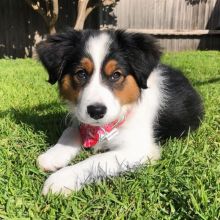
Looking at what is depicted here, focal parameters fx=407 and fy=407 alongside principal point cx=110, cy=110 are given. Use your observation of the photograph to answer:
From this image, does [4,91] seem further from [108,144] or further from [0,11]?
[0,11]

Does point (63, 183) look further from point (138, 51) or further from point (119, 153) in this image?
point (138, 51)

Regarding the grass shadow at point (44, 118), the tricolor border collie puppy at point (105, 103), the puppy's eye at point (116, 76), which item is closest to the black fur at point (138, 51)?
the tricolor border collie puppy at point (105, 103)

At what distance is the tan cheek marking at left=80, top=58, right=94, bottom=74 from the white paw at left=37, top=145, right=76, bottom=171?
0.70 m

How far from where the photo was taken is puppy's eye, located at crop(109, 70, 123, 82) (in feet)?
10.1

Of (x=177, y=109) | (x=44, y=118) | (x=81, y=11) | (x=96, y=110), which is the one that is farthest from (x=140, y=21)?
(x=96, y=110)

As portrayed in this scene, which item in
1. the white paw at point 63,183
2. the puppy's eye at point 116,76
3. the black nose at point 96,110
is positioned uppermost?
the puppy's eye at point 116,76

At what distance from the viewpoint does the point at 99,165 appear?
9.59ft

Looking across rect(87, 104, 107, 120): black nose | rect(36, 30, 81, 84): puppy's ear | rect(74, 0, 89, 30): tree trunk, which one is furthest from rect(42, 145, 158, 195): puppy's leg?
rect(74, 0, 89, 30): tree trunk

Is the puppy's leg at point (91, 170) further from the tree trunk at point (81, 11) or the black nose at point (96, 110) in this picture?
the tree trunk at point (81, 11)

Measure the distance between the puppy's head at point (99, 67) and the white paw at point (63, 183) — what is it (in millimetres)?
457

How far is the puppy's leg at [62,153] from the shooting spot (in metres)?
3.12

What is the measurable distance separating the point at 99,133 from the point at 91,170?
553mm

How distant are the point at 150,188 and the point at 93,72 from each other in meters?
0.97

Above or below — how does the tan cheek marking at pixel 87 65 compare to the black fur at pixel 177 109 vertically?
above
